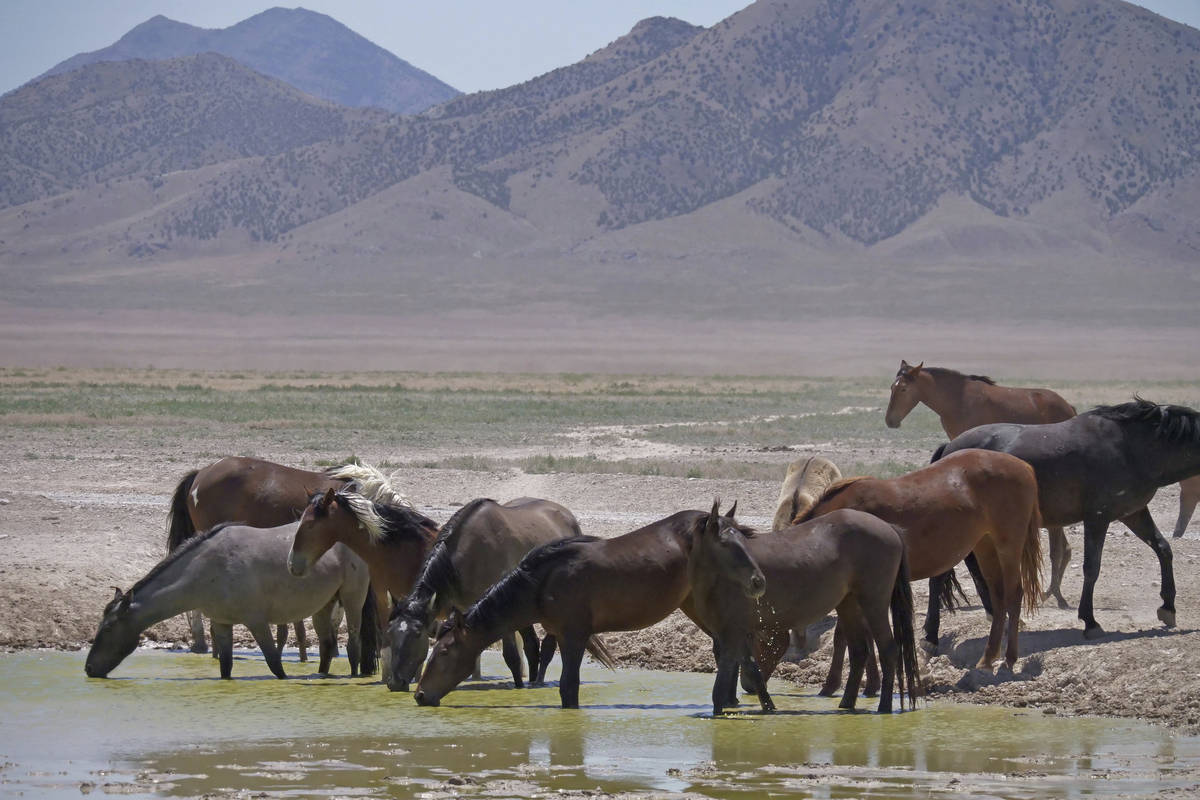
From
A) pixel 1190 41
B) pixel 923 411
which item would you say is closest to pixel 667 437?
pixel 923 411

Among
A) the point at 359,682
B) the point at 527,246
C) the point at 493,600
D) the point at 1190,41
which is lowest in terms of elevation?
the point at 359,682

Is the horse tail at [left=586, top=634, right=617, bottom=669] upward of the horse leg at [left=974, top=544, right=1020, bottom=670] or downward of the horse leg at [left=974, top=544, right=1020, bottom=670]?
downward

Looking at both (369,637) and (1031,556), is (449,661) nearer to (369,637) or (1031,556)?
(369,637)

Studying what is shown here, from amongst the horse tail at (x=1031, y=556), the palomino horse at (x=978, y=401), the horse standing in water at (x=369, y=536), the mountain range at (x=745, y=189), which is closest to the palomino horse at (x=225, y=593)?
the horse standing in water at (x=369, y=536)

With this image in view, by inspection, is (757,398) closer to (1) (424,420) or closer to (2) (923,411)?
(2) (923,411)

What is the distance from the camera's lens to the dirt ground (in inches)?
408

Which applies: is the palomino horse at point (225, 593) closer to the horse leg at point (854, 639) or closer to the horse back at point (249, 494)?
the horse back at point (249, 494)

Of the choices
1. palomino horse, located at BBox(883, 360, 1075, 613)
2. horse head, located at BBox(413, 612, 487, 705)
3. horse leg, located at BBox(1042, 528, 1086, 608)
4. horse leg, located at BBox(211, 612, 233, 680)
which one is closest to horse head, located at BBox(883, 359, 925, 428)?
palomino horse, located at BBox(883, 360, 1075, 613)

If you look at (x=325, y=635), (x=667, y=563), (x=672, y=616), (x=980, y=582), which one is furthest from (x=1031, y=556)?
(x=325, y=635)

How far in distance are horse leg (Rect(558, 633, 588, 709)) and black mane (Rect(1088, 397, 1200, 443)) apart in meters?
4.51

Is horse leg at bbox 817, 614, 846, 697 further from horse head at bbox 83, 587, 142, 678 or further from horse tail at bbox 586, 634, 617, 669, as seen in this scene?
horse head at bbox 83, 587, 142, 678

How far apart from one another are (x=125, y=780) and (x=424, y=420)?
3041cm

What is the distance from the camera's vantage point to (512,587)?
32.6 feet

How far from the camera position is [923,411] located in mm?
48094
